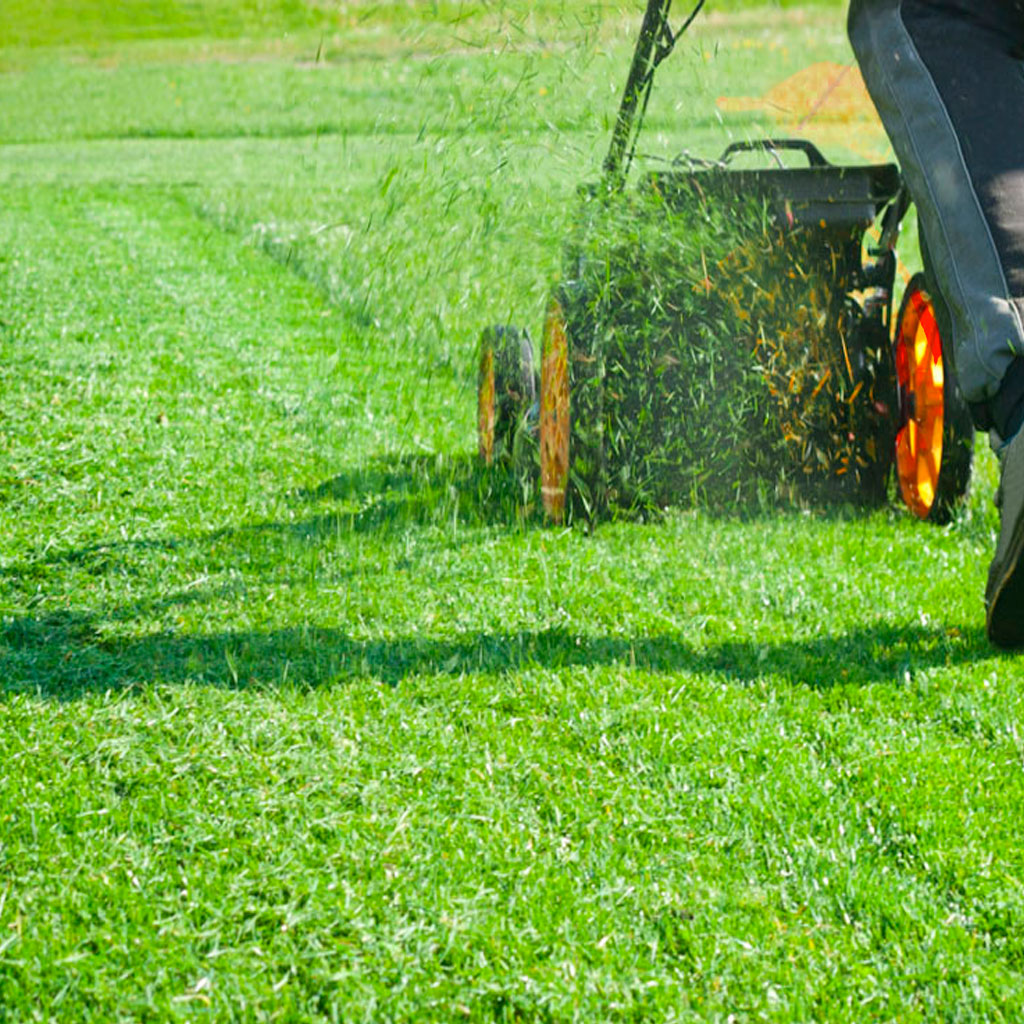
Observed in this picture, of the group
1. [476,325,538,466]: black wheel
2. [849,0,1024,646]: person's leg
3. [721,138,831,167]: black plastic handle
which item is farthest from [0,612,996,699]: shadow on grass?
[721,138,831,167]: black plastic handle

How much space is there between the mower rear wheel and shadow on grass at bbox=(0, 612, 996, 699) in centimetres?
82

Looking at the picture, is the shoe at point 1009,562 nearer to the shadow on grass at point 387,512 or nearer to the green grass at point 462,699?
the green grass at point 462,699

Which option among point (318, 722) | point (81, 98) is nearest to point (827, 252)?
point (318, 722)

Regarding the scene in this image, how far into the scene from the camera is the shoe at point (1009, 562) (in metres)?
2.34

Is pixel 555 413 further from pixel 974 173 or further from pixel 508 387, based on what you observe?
pixel 974 173

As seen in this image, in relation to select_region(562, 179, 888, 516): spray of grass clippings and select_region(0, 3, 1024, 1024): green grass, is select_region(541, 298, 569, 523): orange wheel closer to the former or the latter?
select_region(562, 179, 888, 516): spray of grass clippings

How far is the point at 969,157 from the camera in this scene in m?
2.37

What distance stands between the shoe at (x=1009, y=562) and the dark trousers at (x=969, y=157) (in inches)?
2.6

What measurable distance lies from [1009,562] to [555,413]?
1.83 meters

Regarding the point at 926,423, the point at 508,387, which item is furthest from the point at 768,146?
the point at 508,387

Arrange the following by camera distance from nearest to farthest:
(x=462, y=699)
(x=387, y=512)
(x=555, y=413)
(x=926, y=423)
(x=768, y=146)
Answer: (x=462, y=699) → (x=555, y=413) → (x=926, y=423) → (x=387, y=512) → (x=768, y=146)

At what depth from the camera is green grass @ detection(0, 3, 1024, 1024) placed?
213 centimetres

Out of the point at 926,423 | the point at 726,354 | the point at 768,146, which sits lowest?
the point at 926,423

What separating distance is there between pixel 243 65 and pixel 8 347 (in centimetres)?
2740
